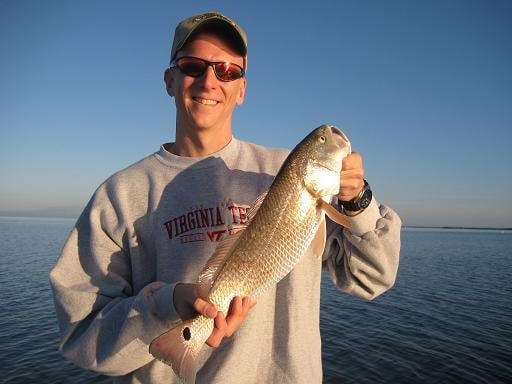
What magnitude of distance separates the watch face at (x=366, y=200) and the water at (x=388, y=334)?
10.4m

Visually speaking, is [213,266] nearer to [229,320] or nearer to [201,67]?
[229,320]

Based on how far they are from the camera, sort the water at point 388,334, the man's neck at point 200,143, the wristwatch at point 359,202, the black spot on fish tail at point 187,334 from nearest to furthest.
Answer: the black spot on fish tail at point 187,334, the wristwatch at point 359,202, the man's neck at point 200,143, the water at point 388,334

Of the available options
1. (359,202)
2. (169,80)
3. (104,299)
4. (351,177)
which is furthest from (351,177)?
(104,299)

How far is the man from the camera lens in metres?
3.07

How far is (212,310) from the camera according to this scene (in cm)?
261

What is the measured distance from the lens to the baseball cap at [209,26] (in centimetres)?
349

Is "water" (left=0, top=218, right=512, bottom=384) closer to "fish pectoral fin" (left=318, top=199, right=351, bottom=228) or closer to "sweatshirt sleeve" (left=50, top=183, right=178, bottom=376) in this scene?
"sweatshirt sleeve" (left=50, top=183, right=178, bottom=376)

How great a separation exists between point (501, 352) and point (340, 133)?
1498 centimetres

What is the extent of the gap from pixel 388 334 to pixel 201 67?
1509 centimetres

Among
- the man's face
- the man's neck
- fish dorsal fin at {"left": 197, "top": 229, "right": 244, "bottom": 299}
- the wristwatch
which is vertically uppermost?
the man's face

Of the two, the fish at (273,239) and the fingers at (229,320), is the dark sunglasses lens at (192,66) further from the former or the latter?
the fingers at (229,320)

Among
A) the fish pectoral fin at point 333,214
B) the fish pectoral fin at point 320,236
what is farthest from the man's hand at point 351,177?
the fish pectoral fin at point 320,236

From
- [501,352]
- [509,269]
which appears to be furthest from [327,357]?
[509,269]

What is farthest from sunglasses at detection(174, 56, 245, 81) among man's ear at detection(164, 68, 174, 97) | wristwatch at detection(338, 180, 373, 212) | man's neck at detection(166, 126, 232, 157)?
wristwatch at detection(338, 180, 373, 212)
